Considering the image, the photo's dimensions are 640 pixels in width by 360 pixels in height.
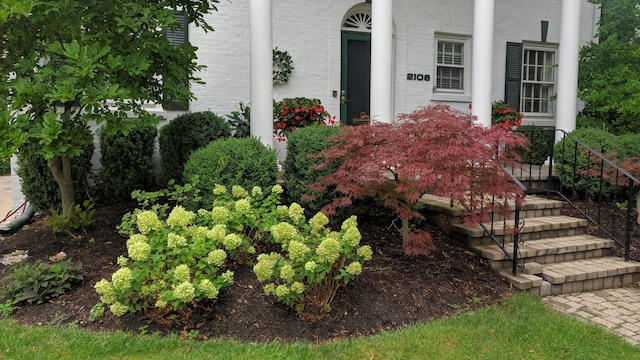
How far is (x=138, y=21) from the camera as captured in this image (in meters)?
3.77

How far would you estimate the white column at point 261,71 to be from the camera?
5766 mm

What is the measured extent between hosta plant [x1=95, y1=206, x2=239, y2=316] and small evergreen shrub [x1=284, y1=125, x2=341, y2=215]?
1.45m

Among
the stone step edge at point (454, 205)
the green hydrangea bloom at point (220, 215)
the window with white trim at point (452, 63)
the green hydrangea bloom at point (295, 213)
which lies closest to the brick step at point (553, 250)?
the stone step edge at point (454, 205)

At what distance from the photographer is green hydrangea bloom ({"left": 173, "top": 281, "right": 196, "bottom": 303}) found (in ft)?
9.77

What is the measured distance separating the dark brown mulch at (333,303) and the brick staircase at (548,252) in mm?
186

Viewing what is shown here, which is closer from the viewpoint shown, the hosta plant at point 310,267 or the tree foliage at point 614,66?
the hosta plant at point 310,267

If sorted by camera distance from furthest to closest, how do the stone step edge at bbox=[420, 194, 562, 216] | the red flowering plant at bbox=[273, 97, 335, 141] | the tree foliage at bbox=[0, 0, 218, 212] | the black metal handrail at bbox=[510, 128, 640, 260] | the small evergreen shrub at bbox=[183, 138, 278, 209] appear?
1. the red flowering plant at bbox=[273, 97, 335, 141]
2. the black metal handrail at bbox=[510, 128, 640, 260]
3. the stone step edge at bbox=[420, 194, 562, 216]
4. the small evergreen shrub at bbox=[183, 138, 278, 209]
5. the tree foliage at bbox=[0, 0, 218, 212]

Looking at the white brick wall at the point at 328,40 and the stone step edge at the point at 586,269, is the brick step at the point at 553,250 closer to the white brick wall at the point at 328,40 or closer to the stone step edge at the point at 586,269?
the stone step edge at the point at 586,269

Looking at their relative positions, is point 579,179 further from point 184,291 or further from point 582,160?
point 184,291

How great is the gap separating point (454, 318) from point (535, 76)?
27.0 ft

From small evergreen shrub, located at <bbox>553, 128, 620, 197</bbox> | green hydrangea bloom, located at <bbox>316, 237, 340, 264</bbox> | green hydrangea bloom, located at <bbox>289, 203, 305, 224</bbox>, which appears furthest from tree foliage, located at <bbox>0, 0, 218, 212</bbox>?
small evergreen shrub, located at <bbox>553, 128, 620, 197</bbox>

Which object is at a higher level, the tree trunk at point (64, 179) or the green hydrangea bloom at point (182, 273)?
the tree trunk at point (64, 179)

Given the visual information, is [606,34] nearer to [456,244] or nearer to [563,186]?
[563,186]

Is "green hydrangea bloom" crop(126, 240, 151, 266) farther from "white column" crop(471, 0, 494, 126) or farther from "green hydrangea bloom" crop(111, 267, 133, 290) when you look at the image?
"white column" crop(471, 0, 494, 126)
